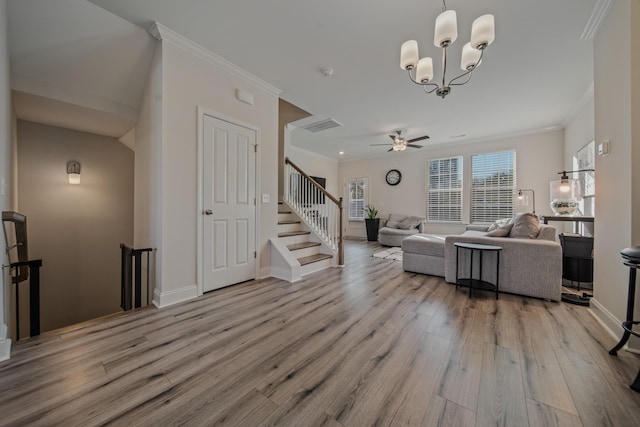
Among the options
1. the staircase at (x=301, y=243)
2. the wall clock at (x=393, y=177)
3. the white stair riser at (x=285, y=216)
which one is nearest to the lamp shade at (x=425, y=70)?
the staircase at (x=301, y=243)

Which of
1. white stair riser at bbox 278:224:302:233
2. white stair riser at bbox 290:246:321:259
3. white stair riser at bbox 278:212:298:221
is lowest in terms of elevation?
white stair riser at bbox 290:246:321:259

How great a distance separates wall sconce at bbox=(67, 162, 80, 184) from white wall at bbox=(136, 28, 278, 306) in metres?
1.78

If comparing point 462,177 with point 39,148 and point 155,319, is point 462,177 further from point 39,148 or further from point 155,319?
point 39,148

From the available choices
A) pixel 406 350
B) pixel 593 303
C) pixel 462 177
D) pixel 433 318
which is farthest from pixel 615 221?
pixel 462 177

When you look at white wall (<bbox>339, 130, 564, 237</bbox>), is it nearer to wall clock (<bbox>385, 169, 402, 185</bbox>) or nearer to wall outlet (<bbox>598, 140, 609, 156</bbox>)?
wall clock (<bbox>385, 169, 402, 185</bbox>)

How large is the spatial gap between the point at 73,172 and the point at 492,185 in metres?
8.67

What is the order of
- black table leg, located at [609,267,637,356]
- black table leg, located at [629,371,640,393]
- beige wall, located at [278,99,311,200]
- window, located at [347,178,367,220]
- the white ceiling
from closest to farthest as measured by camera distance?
1. black table leg, located at [629,371,640,393]
2. black table leg, located at [609,267,637,356]
3. the white ceiling
4. beige wall, located at [278,99,311,200]
5. window, located at [347,178,367,220]

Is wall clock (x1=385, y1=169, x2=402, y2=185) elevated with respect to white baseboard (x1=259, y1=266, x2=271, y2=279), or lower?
elevated

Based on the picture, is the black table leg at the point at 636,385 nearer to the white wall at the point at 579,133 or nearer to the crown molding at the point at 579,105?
the white wall at the point at 579,133

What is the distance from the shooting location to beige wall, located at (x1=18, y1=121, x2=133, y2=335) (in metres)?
3.61

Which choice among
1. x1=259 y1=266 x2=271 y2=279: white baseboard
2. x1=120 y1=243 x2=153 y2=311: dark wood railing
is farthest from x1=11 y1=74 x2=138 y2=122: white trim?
x1=259 y1=266 x2=271 y2=279: white baseboard

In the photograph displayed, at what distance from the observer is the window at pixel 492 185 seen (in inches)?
237

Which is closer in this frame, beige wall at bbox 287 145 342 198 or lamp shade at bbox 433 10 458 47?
lamp shade at bbox 433 10 458 47

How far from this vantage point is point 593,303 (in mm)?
2400
